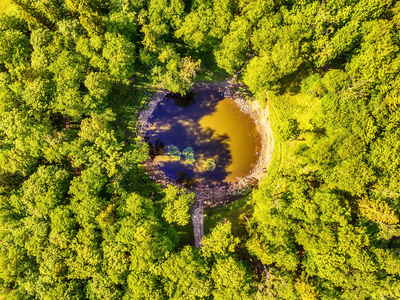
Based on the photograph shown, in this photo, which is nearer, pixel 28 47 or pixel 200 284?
pixel 200 284

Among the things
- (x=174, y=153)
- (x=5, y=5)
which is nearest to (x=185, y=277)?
(x=174, y=153)

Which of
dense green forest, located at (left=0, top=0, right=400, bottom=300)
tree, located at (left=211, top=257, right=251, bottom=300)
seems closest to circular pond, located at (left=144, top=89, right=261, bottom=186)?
dense green forest, located at (left=0, top=0, right=400, bottom=300)

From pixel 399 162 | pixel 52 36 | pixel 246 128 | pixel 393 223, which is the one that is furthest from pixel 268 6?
pixel 393 223

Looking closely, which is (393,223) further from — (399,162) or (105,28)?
(105,28)

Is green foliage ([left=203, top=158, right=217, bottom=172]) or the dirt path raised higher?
green foliage ([left=203, top=158, right=217, bottom=172])

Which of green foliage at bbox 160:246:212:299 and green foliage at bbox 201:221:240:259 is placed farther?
green foliage at bbox 201:221:240:259

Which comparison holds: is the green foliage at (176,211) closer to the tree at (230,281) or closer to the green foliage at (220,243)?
the green foliage at (220,243)

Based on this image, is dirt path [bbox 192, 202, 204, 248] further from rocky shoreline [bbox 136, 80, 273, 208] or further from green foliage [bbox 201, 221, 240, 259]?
green foliage [bbox 201, 221, 240, 259]
